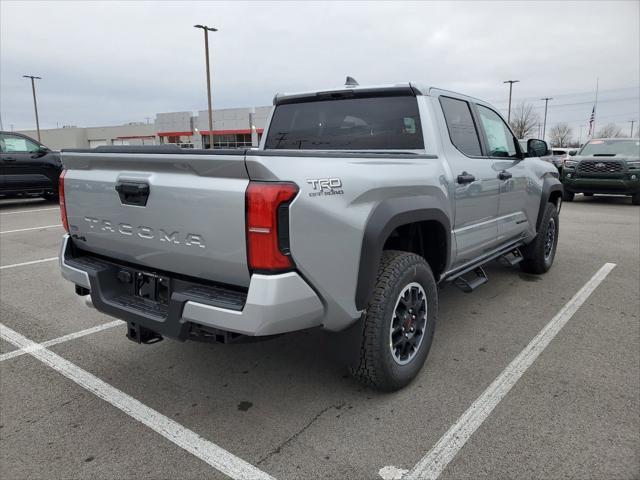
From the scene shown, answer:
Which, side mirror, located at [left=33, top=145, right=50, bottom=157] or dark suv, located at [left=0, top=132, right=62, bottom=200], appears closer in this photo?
dark suv, located at [left=0, top=132, right=62, bottom=200]

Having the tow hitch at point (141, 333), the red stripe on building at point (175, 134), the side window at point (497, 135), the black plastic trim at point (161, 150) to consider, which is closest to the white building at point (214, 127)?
the red stripe on building at point (175, 134)

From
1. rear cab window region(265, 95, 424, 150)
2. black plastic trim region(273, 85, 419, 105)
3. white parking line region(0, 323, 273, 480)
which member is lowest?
white parking line region(0, 323, 273, 480)

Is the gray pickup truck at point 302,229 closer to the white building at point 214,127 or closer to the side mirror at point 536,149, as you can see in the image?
the side mirror at point 536,149

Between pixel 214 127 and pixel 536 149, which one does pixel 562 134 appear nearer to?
pixel 214 127

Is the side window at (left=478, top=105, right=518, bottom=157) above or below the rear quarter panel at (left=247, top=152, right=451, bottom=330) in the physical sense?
above

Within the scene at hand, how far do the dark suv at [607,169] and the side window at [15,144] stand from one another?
14.1 metres

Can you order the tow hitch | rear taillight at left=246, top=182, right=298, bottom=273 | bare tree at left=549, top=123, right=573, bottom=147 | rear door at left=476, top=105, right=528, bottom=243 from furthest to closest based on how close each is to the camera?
bare tree at left=549, top=123, right=573, bottom=147 < rear door at left=476, top=105, right=528, bottom=243 < the tow hitch < rear taillight at left=246, top=182, right=298, bottom=273

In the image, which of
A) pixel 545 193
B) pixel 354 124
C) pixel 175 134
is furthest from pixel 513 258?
pixel 175 134

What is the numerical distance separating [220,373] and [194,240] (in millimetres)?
1299

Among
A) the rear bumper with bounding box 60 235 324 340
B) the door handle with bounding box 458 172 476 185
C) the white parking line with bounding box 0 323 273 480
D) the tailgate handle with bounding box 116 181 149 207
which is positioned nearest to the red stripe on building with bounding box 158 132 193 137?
the white parking line with bounding box 0 323 273 480

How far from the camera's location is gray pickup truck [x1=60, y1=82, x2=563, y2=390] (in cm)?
219

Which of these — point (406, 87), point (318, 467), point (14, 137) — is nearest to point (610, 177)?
point (406, 87)

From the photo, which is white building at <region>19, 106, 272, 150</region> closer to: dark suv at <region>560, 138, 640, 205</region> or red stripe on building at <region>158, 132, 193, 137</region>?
red stripe on building at <region>158, 132, 193, 137</region>

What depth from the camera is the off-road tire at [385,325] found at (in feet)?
8.77
